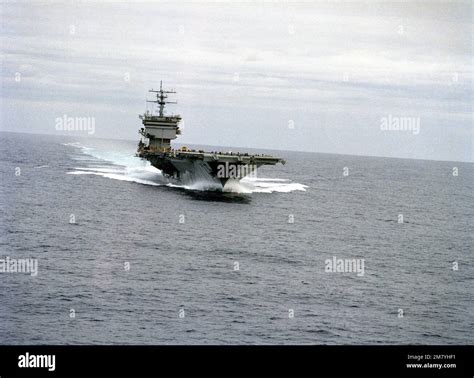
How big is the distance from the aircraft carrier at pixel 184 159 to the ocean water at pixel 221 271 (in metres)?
2.28

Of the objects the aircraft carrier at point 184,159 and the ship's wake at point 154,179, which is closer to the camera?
the aircraft carrier at point 184,159

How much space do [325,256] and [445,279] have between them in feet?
23.0

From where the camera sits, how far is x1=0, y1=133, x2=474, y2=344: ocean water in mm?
20875

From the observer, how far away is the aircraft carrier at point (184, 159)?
51.7m

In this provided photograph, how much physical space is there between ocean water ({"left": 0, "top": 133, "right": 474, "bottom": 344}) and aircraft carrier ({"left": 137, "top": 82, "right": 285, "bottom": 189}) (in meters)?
2.28

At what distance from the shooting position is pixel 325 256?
35.2 metres

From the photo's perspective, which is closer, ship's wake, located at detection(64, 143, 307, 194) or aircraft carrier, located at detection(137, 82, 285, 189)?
aircraft carrier, located at detection(137, 82, 285, 189)

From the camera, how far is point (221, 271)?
28906 mm

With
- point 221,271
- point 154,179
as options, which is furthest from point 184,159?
point 221,271

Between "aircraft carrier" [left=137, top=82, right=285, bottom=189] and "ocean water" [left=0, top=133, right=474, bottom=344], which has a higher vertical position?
"aircraft carrier" [left=137, top=82, right=285, bottom=189]

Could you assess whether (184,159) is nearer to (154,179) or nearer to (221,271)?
(154,179)

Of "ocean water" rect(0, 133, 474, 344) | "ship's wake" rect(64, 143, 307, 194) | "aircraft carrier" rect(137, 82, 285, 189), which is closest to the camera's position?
"ocean water" rect(0, 133, 474, 344)

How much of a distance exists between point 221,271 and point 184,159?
26.9 metres
